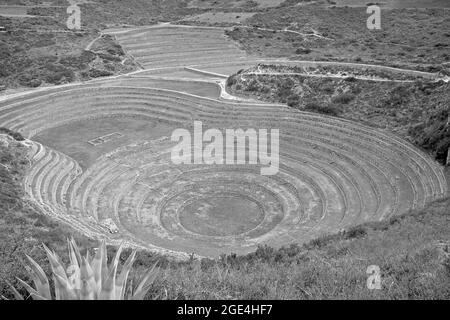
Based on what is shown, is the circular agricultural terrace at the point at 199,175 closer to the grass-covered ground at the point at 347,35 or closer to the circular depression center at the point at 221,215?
the circular depression center at the point at 221,215

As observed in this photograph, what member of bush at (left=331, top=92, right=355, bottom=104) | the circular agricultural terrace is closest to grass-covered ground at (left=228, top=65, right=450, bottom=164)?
bush at (left=331, top=92, right=355, bottom=104)

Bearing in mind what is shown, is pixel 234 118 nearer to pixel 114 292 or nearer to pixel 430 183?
pixel 430 183

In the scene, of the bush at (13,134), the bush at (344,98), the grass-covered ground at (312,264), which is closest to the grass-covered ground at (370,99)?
the bush at (344,98)

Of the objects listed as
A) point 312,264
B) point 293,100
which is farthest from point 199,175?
point 312,264

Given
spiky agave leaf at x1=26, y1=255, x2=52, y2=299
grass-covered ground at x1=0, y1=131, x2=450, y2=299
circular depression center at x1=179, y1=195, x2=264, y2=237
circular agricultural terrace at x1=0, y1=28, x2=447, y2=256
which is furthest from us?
circular depression center at x1=179, y1=195, x2=264, y2=237

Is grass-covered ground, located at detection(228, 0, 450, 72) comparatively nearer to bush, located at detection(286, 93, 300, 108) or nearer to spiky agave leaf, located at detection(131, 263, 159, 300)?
bush, located at detection(286, 93, 300, 108)
